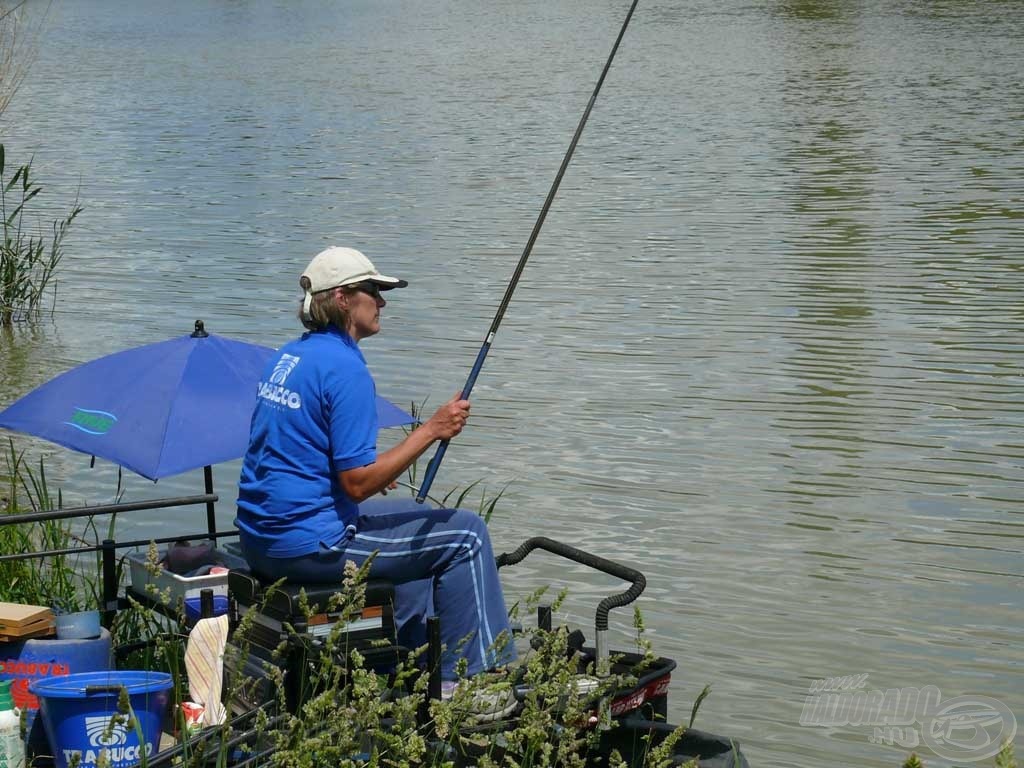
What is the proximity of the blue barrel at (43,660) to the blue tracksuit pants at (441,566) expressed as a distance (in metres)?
0.56

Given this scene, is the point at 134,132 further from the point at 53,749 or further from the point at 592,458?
the point at 53,749

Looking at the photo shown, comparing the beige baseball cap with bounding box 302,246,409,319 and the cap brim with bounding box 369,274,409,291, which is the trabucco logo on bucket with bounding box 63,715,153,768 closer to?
the beige baseball cap with bounding box 302,246,409,319

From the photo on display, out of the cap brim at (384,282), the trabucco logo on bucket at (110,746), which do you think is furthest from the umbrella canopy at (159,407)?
the trabucco logo on bucket at (110,746)

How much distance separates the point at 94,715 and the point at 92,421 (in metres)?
1.94

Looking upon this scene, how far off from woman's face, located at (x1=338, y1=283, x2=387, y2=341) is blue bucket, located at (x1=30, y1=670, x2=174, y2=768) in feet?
3.47

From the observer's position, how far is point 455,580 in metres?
4.16

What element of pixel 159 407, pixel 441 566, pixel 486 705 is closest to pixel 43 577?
pixel 159 407

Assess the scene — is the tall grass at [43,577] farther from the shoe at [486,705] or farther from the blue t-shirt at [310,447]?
the shoe at [486,705]

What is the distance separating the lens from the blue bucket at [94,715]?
364 cm

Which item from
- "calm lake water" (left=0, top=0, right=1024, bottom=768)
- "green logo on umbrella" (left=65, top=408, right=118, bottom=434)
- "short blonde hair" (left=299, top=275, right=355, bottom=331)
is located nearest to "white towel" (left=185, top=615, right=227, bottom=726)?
"short blonde hair" (left=299, top=275, right=355, bottom=331)

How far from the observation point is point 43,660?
4.39 m

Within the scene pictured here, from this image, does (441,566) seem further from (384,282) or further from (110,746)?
(110,746)

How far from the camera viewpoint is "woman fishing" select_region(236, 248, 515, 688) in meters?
4.08

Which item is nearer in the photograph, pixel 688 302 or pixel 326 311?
pixel 326 311
